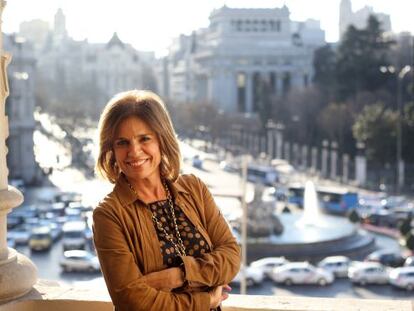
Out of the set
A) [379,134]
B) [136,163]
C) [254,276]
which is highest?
[136,163]

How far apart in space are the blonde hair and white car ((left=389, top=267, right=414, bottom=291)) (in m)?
12.3

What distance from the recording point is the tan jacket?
1940mm

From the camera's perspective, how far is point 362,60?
3625 centimetres

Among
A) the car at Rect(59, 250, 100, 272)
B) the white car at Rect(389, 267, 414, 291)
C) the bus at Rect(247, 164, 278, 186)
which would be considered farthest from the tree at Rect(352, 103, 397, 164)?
the car at Rect(59, 250, 100, 272)

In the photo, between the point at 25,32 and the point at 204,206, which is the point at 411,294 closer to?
the point at 204,206

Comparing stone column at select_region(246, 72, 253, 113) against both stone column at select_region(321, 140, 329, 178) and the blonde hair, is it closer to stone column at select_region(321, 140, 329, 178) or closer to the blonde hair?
stone column at select_region(321, 140, 329, 178)

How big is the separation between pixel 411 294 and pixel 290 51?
47.1m

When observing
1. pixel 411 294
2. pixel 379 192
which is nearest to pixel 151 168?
pixel 411 294

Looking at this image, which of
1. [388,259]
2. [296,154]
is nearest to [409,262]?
[388,259]

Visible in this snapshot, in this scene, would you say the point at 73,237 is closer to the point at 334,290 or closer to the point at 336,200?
the point at 334,290

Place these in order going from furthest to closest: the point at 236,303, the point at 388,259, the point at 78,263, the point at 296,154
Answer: the point at 296,154 < the point at 388,259 < the point at 78,263 < the point at 236,303

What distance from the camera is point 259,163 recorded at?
34.5 m

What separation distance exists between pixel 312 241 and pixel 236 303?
14.7 metres

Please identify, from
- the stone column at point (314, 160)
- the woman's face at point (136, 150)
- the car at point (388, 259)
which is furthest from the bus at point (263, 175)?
the woman's face at point (136, 150)
